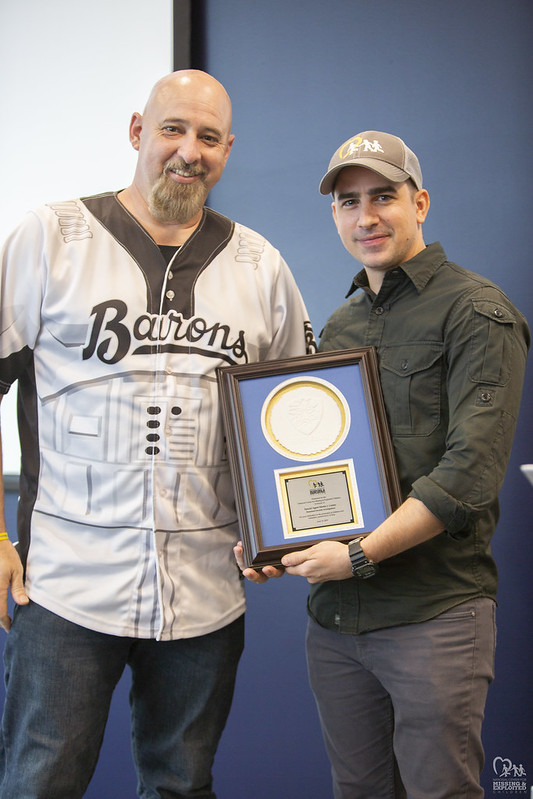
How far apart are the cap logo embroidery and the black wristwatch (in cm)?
81

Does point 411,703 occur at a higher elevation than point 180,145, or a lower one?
lower

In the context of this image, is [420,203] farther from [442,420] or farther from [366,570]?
[366,570]

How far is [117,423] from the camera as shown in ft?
4.77

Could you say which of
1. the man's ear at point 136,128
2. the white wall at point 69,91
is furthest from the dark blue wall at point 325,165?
the man's ear at point 136,128

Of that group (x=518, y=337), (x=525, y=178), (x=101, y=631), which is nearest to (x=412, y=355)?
(x=518, y=337)

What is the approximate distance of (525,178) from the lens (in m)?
2.13

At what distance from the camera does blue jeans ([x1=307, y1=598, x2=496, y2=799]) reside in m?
1.34

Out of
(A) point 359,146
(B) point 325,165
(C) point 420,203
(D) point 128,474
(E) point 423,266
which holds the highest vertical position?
(B) point 325,165

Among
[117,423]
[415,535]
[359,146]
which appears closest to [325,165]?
[359,146]

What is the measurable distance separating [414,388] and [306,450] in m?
0.25

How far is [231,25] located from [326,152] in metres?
0.51

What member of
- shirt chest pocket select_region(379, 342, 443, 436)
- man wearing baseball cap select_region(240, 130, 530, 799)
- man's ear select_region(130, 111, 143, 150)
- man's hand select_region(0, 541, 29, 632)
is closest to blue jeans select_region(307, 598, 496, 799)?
man wearing baseball cap select_region(240, 130, 530, 799)

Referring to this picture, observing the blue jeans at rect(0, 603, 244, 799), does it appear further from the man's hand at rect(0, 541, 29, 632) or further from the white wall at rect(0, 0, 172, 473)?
the white wall at rect(0, 0, 172, 473)

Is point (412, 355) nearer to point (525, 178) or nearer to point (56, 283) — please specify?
point (56, 283)
